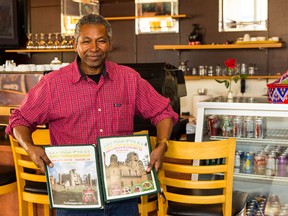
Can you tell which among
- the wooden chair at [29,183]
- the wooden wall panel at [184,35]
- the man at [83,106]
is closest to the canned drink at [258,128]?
the man at [83,106]

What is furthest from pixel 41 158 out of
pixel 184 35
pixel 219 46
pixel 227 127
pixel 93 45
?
pixel 184 35

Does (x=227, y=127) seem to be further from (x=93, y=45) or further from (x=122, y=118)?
(x=93, y=45)

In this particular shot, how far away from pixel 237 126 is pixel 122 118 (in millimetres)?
1360

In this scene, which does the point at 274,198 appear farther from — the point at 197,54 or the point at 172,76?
the point at 197,54

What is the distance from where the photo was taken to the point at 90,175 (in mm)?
1800

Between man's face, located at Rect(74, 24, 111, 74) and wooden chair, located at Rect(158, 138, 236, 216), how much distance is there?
2.11ft

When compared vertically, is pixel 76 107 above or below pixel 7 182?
above

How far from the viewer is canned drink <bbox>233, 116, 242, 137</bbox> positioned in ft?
10.1

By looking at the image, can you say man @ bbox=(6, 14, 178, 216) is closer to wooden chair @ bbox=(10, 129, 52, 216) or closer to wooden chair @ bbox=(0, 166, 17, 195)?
wooden chair @ bbox=(10, 129, 52, 216)

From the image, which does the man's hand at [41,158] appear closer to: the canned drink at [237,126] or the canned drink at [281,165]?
the canned drink at [237,126]

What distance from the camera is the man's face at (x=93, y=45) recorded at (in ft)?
5.97

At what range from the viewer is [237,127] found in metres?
3.09

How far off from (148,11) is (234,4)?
A: 139 centimetres

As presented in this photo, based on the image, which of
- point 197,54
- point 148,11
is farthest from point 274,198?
point 148,11
